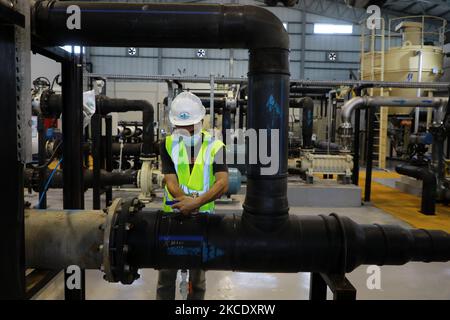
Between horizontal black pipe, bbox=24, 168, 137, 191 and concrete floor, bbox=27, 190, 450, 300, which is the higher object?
horizontal black pipe, bbox=24, 168, 137, 191

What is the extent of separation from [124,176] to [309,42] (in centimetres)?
1488

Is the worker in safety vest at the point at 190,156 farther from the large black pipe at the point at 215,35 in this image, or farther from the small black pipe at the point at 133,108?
the small black pipe at the point at 133,108

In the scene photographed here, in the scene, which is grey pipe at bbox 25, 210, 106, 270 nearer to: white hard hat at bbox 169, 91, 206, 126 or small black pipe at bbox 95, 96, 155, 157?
white hard hat at bbox 169, 91, 206, 126

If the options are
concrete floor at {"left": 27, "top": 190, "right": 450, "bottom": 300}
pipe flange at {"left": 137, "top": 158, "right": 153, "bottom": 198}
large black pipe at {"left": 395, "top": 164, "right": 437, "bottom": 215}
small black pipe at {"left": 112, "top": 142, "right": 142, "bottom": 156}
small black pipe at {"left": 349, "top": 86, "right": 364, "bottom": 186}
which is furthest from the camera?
small black pipe at {"left": 112, "top": 142, "right": 142, "bottom": 156}

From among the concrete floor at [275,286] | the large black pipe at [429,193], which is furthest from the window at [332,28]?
the concrete floor at [275,286]

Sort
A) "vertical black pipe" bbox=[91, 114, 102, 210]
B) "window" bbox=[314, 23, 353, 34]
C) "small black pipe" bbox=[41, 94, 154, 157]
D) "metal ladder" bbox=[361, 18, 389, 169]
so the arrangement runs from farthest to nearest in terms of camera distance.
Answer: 1. "window" bbox=[314, 23, 353, 34]
2. "metal ladder" bbox=[361, 18, 389, 169]
3. "small black pipe" bbox=[41, 94, 154, 157]
4. "vertical black pipe" bbox=[91, 114, 102, 210]

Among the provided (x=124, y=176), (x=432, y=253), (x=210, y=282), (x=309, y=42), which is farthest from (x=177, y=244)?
(x=309, y=42)

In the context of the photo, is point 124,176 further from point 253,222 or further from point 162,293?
point 253,222

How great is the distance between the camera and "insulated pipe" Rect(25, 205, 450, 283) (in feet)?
5.90

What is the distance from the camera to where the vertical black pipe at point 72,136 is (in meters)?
2.41

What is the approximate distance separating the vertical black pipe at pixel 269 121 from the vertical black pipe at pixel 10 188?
3.50 ft

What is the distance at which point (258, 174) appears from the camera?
188 cm

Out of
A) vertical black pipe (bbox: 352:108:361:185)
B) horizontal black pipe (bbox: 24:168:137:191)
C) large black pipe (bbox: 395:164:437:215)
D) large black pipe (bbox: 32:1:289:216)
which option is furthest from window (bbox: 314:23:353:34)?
large black pipe (bbox: 32:1:289:216)

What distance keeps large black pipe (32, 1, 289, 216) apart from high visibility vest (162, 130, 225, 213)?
595 mm
